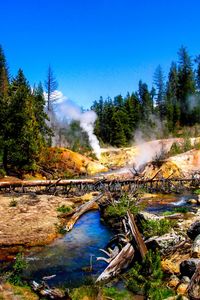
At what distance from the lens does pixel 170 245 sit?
53.2ft

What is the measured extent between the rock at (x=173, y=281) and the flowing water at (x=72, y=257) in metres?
3.11

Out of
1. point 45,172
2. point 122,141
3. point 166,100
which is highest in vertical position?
point 166,100

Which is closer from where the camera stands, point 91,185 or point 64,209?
point 64,209

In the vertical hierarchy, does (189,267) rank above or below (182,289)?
above

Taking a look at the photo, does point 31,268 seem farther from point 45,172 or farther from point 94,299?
point 45,172

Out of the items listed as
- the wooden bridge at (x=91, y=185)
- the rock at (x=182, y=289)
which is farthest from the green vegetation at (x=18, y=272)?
the wooden bridge at (x=91, y=185)

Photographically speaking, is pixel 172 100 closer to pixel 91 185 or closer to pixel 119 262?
pixel 91 185

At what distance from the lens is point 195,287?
12.2 meters

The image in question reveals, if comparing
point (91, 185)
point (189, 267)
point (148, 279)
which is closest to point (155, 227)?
point (148, 279)

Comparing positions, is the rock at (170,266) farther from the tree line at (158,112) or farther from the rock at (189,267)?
the tree line at (158,112)

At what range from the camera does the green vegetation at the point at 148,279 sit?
12758 mm

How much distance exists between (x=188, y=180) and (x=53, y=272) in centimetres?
2578

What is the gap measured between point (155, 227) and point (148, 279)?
16.7 ft

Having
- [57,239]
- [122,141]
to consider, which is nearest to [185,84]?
[122,141]
